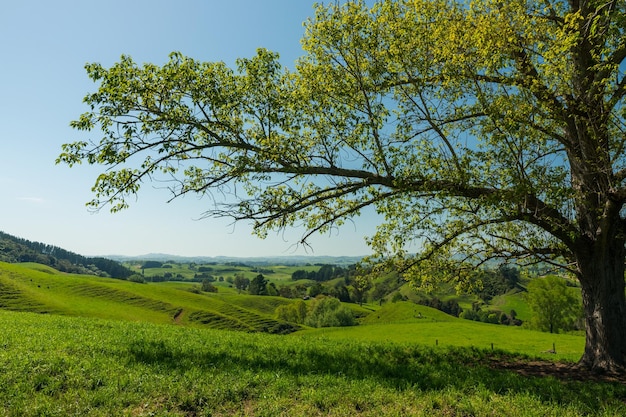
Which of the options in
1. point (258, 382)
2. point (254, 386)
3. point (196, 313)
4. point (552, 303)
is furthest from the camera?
point (196, 313)

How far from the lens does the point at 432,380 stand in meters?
10.1

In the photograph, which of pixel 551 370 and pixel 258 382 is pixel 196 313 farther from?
pixel 258 382

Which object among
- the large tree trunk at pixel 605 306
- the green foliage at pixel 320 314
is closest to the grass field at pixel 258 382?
the large tree trunk at pixel 605 306

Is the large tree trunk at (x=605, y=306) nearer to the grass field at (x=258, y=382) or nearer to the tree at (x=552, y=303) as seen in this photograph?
the grass field at (x=258, y=382)

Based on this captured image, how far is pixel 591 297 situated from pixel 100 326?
21.9 meters

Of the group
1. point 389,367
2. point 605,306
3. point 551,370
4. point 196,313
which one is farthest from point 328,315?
point 389,367

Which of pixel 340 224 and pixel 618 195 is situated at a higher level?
pixel 618 195

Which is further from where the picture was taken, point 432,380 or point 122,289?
point 122,289

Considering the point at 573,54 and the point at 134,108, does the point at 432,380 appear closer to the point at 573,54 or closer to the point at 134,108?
the point at 573,54

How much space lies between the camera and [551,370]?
1340 cm

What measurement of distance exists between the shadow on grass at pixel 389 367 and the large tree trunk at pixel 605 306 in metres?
2.16

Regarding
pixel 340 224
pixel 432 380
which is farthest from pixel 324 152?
pixel 432 380

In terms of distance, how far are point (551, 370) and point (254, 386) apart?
11.1 metres

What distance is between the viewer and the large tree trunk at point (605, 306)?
12.7 metres
